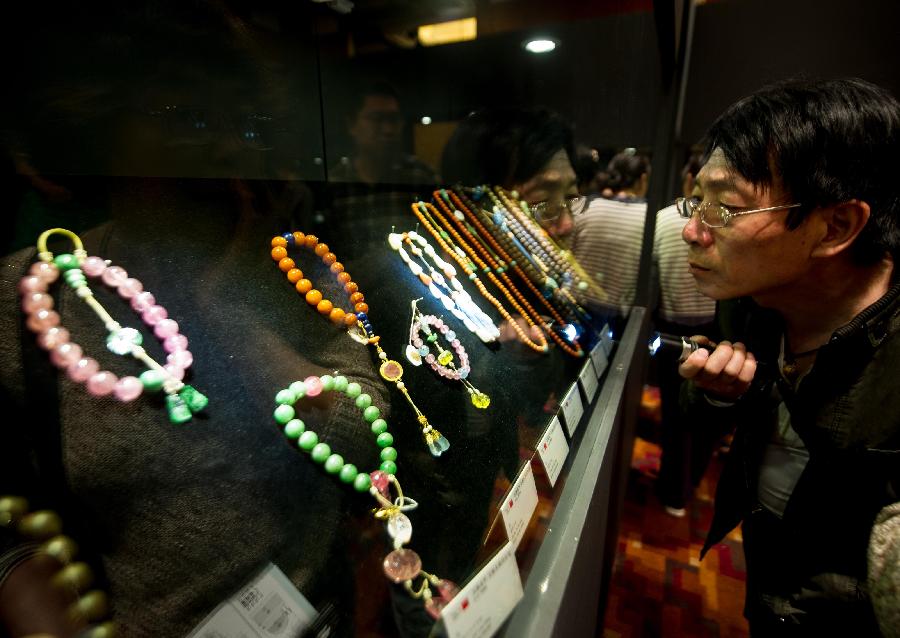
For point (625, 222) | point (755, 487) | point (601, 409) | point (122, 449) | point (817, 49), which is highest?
point (817, 49)

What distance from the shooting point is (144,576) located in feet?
1.39

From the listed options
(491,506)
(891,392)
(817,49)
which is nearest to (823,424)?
(891,392)

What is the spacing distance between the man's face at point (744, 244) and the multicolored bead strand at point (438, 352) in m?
0.47

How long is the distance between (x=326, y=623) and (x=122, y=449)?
27cm

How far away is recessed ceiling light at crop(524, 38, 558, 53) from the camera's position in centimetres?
113

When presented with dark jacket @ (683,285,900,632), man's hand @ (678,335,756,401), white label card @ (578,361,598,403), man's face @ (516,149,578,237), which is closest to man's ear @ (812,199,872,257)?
dark jacket @ (683,285,900,632)

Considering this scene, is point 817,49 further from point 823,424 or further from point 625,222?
point 823,424

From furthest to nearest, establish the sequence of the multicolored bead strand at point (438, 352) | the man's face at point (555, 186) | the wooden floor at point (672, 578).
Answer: the wooden floor at point (672, 578) → the man's face at point (555, 186) → the multicolored bead strand at point (438, 352)

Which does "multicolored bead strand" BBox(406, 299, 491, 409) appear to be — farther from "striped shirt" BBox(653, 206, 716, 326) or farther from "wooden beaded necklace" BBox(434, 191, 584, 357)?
"striped shirt" BBox(653, 206, 716, 326)

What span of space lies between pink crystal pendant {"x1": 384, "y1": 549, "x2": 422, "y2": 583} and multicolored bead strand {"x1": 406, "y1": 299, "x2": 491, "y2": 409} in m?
0.32

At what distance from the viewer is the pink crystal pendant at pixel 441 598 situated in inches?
18.8

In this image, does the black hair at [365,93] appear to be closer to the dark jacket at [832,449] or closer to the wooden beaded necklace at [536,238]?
the wooden beaded necklace at [536,238]

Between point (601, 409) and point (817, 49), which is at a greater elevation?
point (817, 49)

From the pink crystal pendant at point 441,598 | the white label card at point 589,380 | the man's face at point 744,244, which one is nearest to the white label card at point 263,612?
the pink crystal pendant at point 441,598
